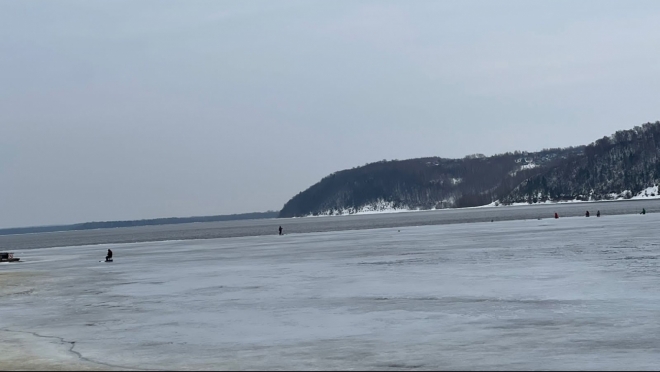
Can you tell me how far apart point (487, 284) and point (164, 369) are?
47.1 feet

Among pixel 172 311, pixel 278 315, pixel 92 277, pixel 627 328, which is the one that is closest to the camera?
pixel 627 328

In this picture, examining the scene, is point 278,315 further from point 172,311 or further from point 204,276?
point 204,276

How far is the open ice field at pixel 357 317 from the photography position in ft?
44.7

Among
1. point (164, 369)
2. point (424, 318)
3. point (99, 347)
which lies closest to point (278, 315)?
point (424, 318)

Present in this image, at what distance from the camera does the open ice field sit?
13633 millimetres

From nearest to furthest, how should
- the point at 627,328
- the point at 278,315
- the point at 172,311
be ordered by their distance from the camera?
the point at 627,328 → the point at 278,315 → the point at 172,311

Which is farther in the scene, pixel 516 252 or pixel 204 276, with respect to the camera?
pixel 516 252

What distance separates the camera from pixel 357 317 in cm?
1869

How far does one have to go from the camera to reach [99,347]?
51.9ft

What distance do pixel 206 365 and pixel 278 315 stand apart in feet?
21.0

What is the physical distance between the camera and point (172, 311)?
2156cm

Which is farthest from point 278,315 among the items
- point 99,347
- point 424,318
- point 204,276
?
Result: point 204,276

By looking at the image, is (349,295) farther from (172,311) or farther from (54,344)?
(54,344)

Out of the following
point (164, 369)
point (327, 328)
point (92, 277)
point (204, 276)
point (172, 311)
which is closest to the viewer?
point (164, 369)
